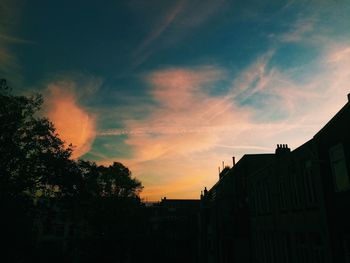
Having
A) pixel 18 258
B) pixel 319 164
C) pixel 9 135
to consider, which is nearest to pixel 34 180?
Result: pixel 9 135

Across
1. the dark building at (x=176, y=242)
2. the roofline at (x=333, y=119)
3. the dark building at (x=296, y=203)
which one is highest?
the roofline at (x=333, y=119)

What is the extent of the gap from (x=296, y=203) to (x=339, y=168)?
14.6ft

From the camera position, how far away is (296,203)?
16328 millimetres

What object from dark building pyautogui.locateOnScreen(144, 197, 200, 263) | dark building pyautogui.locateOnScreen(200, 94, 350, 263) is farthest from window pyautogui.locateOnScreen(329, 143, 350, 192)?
dark building pyautogui.locateOnScreen(144, 197, 200, 263)

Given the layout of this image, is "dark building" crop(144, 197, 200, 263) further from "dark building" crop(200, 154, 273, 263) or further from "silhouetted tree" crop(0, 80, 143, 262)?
"silhouetted tree" crop(0, 80, 143, 262)

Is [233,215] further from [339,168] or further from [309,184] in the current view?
[339,168]

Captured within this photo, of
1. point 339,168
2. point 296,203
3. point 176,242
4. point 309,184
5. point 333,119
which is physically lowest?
point 176,242

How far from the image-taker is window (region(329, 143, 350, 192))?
12080 mm

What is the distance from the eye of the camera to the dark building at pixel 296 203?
12352mm

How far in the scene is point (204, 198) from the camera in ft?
156

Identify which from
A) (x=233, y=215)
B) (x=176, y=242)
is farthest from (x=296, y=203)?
(x=176, y=242)

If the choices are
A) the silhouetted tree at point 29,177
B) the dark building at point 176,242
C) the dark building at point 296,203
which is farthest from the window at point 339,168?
the dark building at point 176,242

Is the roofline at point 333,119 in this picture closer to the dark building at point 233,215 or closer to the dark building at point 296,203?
the dark building at point 296,203

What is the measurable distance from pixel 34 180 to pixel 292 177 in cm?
2165
